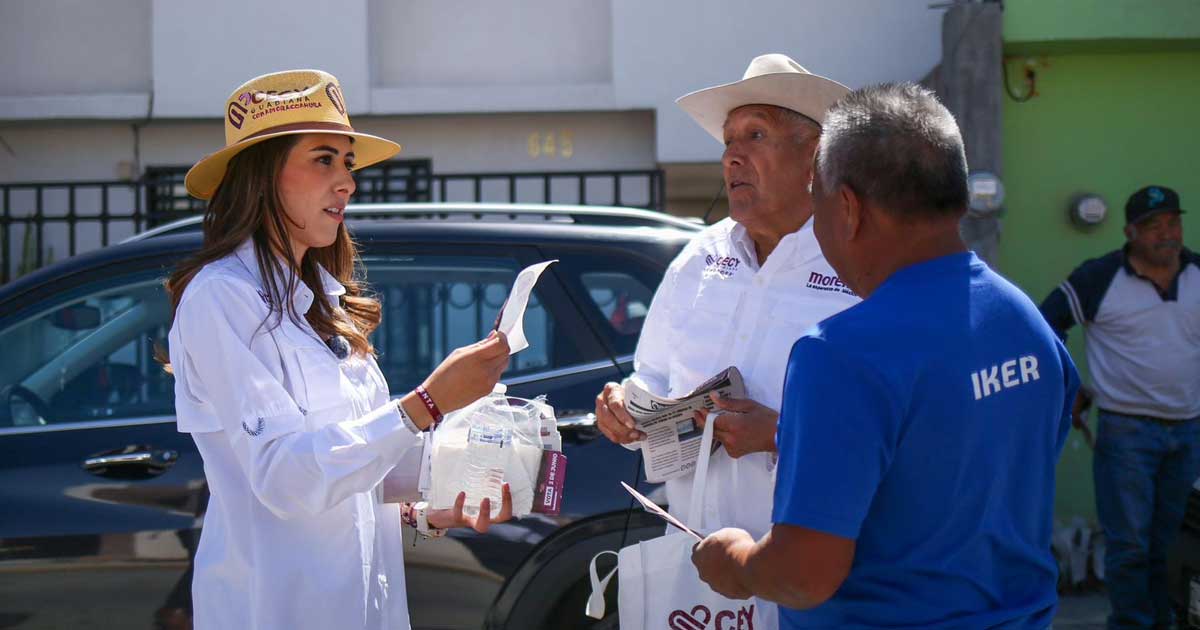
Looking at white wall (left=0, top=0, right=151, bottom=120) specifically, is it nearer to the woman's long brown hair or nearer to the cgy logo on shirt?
the woman's long brown hair

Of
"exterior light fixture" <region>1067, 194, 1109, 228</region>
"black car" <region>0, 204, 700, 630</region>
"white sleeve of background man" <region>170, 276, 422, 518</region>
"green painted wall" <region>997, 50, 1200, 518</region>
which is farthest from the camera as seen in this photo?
"green painted wall" <region>997, 50, 1200, 518</region>

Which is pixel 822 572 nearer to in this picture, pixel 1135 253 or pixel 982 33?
pixel 1135 253

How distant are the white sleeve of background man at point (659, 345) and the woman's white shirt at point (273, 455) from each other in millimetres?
818

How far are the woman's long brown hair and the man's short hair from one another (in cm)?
115

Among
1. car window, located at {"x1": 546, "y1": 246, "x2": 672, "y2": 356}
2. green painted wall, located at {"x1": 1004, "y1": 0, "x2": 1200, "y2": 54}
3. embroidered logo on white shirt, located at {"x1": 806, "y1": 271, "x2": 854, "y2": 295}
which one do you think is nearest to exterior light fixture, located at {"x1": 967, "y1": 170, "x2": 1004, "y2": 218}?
green painted wall, located at {"x1": 1004, "y1": 0, "x2": 1200, "y2": 54}

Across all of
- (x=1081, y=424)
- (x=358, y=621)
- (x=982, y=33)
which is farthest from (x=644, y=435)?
(x=982, y=33)

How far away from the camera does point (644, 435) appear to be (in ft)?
9.16

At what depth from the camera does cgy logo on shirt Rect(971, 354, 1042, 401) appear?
179 centimetres

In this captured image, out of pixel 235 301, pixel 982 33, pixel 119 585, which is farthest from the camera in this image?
pixel 982 33

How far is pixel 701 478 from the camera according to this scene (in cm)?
267

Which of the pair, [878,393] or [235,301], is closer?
[878,393]

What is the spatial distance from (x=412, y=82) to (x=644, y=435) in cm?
643

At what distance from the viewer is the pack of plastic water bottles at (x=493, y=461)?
8.07 ft

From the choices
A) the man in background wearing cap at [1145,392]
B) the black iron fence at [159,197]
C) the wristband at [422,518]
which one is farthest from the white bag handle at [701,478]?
the black iron fence at [159,197]
